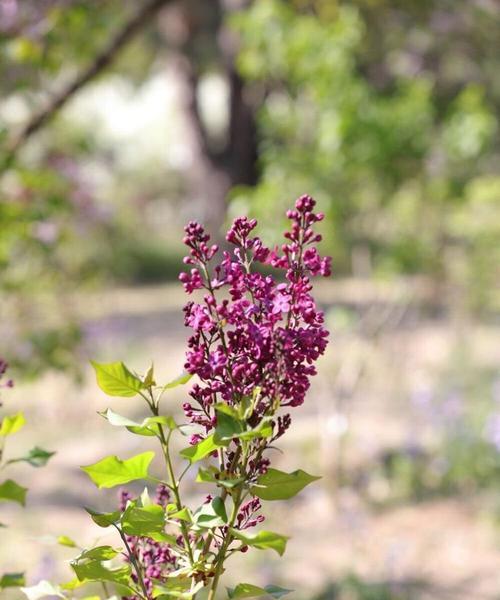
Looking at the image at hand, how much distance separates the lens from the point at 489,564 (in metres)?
4.81

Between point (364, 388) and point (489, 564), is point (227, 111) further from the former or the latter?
Answer: point (489, 564)

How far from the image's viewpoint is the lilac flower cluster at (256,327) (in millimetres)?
998

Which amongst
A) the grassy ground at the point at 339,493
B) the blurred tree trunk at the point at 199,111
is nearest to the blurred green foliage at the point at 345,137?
the grassy ground at the point at 339,493

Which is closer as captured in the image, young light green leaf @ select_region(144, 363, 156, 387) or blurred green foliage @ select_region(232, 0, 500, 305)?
young light green leaf @ select_region(144, 363, 156, 387)

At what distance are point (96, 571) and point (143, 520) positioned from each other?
9 cm

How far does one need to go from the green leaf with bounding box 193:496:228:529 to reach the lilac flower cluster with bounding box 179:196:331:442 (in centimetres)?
9

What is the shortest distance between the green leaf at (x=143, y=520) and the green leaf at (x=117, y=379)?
13 cm

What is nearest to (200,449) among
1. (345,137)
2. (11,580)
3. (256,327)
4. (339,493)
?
(256,327)

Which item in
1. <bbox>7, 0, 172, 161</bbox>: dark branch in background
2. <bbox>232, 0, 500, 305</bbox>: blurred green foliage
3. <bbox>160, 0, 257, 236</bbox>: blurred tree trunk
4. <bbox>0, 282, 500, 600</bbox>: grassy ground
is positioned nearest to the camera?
<bbox>7, 0, 172, 161</bbox>: dark branch in background

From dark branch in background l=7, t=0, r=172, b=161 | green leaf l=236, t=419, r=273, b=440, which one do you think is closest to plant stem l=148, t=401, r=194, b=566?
green leaf l=236, t=419, r=273, b=440

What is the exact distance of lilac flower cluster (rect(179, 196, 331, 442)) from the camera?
3.27 ft

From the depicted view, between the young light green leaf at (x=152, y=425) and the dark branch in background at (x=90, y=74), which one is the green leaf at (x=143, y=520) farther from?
the dark branch in background at (x=90, y=74)

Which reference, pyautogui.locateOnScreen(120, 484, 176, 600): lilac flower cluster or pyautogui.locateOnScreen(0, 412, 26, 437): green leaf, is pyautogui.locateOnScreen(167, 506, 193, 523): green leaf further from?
pyautogui.locateOnScreen(0, 412, 26, 437): green leaf

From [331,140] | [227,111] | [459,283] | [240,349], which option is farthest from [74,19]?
[227,111]
